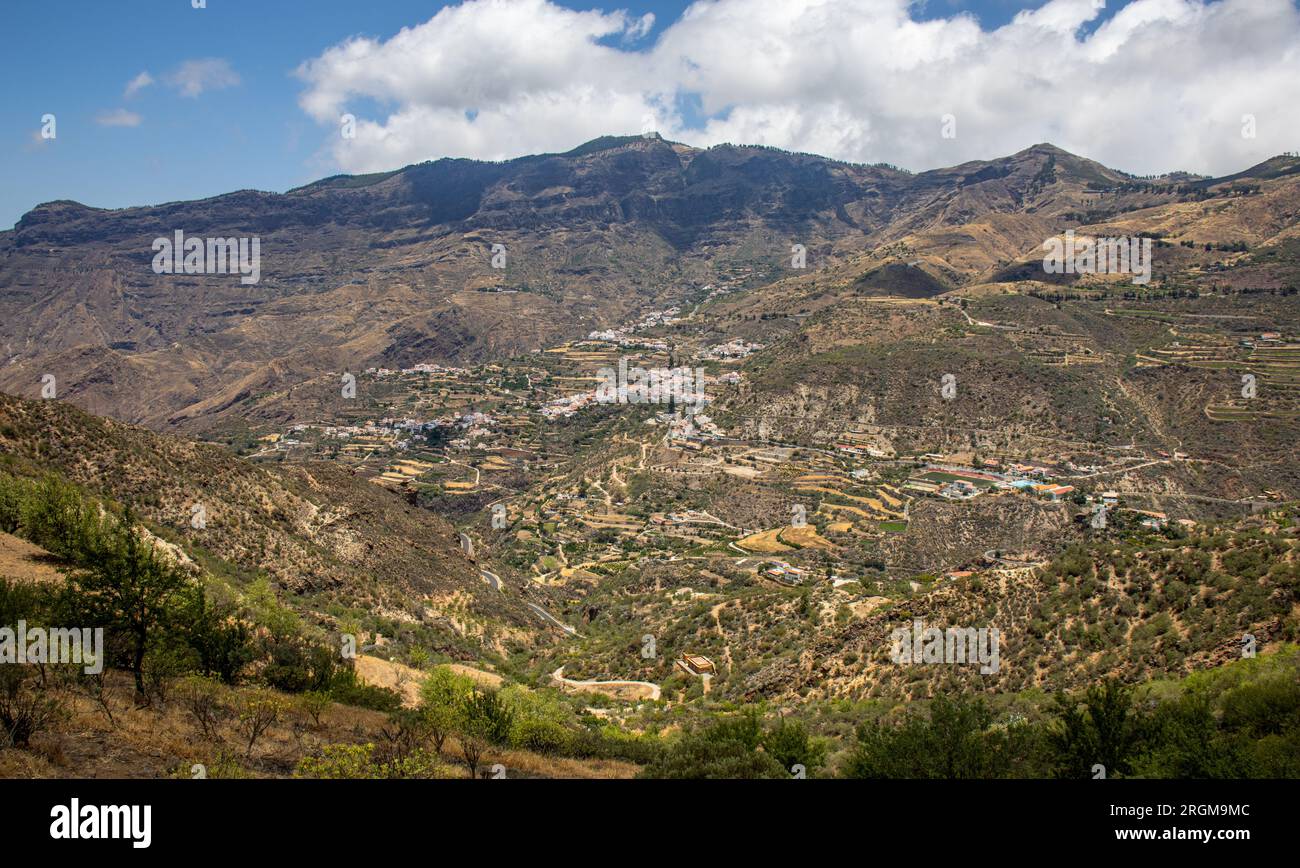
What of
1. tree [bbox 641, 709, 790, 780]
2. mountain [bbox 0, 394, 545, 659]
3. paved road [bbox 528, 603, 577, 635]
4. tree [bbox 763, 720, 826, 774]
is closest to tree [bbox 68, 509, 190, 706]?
tree [bbox 641, 709, 790, 780]

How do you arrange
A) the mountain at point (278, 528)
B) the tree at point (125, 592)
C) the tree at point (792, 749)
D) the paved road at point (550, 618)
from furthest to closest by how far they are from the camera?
the paved road at point (550, 618)
the mountain at point (278, 528)
the tree at point (792, 749)
the tree at point (125, 592)

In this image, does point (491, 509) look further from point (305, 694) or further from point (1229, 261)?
point (1229, 261)

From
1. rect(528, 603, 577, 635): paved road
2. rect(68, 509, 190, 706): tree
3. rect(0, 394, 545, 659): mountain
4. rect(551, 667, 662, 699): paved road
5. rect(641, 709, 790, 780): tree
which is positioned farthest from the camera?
rect(528, 603, 577, 635): paved road

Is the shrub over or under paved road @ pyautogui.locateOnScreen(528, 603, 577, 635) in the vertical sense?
over

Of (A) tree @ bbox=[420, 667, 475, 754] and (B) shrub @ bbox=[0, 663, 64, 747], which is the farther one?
(A) tree @ bbox=[420, 667, 475, 754]

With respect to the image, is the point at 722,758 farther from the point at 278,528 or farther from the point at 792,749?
the point at 278,528

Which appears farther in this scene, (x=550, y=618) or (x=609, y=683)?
(x=550, y=618)

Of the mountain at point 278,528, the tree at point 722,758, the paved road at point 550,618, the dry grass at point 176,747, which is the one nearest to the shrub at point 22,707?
the dry grass at point 176,747

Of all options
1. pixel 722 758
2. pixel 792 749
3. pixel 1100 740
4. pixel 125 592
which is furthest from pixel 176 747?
pixel 1100 740

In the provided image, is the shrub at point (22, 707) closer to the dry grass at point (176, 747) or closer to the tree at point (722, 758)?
the dry grass at point (176, 747)

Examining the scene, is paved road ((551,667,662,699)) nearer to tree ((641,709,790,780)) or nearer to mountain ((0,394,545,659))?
mountain ((0,394,545,659))

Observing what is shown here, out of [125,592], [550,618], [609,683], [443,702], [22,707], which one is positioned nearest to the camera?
[22,707]
